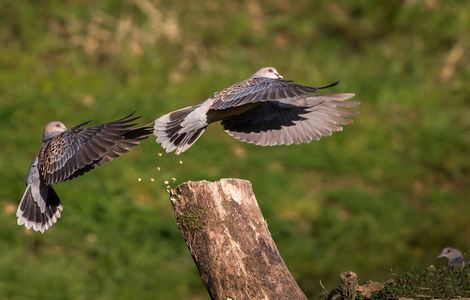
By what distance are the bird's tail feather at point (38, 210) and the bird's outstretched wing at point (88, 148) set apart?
0.31m

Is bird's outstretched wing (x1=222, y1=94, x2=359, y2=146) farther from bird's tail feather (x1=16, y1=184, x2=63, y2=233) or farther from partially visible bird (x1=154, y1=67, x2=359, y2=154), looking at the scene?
bird's tail feather (x1=16, y1=184, x2=63, y2=233)

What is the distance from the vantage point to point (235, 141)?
12281 mm

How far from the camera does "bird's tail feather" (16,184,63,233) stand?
25.7 ft

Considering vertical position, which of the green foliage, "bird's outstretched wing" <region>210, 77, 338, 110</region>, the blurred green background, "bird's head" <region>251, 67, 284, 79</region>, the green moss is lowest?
the green foliage

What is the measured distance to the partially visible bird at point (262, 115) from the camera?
750 cm

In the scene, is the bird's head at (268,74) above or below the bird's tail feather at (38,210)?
above

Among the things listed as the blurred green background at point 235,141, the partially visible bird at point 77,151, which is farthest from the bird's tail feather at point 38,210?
the blurred green background at point 235,141

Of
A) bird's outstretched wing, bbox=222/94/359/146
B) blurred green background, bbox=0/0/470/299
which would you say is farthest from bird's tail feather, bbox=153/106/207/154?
blurred green background, bbox=0/0/470/299

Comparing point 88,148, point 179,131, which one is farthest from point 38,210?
point 179,131

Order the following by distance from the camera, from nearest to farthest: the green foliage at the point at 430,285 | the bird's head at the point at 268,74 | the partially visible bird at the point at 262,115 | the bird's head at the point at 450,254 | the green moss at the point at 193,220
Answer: the green foliage at the point at 430,285
the green moss at the point at 193,220
the partially visible bird at the point at 262,115
the bird's head at the point at 450,254
the bird's head at the point at 268,74

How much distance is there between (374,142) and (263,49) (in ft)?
6.95

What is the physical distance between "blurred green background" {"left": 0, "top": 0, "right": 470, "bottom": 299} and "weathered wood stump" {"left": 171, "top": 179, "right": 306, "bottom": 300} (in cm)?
270

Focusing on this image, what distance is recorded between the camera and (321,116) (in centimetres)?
825

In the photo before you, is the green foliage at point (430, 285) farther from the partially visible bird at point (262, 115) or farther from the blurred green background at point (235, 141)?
the blurred green background at point (235, 141)
